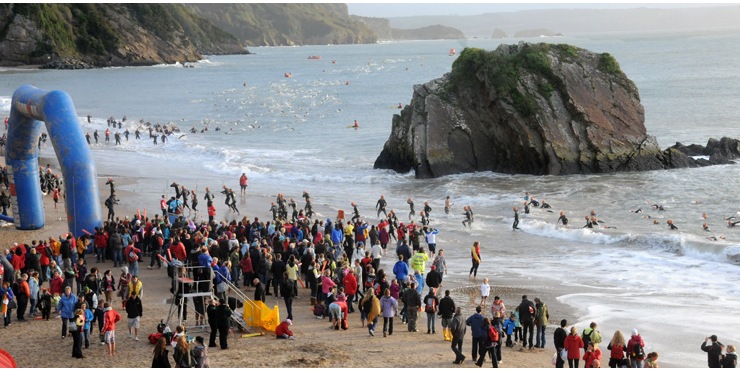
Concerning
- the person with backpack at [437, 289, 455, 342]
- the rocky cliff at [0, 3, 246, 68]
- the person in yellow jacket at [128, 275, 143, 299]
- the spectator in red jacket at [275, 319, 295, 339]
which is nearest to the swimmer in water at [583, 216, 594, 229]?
the person with backpack at [437, 289, 455, 342]

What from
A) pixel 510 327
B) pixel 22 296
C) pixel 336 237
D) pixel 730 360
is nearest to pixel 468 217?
pixel 336 237

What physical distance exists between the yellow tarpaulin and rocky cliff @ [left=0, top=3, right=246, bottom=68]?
480 ft

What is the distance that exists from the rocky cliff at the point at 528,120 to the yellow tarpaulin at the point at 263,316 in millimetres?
28505

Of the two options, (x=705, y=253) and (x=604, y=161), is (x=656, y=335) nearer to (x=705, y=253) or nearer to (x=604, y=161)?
(x=705, y=253)

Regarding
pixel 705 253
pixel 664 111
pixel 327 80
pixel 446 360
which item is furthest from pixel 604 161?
pixel 327 80

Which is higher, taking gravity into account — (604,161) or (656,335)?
(604,161)

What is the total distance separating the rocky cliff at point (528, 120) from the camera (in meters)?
46.3

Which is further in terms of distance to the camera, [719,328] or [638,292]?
[638,292]

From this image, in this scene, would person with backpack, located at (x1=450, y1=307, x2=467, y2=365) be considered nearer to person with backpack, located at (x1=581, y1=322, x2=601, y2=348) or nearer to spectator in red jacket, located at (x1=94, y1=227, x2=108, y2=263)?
person with backpack, located at (x1=581, y1=322, x2=601, y2=348)

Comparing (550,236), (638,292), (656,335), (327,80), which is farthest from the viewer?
(327,80)

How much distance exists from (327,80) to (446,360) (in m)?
136

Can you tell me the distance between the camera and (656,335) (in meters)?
19.2

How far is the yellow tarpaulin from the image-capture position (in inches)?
709

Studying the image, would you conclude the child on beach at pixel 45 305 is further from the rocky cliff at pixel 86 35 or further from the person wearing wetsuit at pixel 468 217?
the rocky cliff at pixel 86 35
